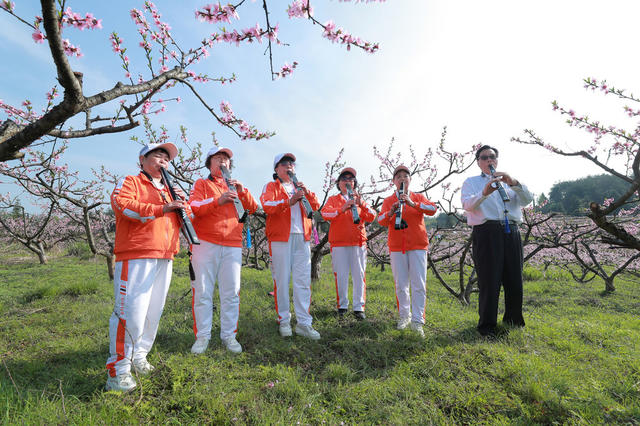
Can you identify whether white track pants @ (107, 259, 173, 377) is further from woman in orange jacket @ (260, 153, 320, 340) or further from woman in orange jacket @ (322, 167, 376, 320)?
woman in orange jacket @ (322, 167, 376, 320)

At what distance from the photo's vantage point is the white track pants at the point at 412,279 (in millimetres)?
3998

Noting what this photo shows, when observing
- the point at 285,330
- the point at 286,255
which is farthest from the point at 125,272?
the point at 285,330

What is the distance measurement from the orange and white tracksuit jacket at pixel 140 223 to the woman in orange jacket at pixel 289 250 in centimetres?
129

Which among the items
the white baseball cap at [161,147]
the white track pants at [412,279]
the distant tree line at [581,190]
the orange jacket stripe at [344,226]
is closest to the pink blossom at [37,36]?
the white baseball cap at [161,147]

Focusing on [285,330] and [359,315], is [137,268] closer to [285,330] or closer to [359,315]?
[285,330]

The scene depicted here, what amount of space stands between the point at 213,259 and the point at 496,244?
3.40 m

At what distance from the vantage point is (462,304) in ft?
20.0

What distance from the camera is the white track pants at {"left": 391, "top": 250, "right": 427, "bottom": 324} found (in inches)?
157

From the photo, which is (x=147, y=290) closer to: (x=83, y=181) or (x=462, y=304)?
(x=462, y=304)

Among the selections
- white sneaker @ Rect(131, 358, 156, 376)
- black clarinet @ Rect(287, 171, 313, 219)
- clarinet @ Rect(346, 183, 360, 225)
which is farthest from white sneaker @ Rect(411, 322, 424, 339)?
white sneaker @ Rect(131, 358, 156, 376)

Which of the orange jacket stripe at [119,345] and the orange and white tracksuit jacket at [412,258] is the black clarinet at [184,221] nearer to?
the orange jacket stripe at [119,345]

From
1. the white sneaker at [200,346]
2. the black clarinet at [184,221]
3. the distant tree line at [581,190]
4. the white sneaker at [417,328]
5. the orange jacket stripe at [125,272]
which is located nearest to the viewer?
the orange jacket stripe at [125,272]

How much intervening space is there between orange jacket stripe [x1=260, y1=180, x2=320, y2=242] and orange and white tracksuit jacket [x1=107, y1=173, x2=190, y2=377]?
1268 millimetres

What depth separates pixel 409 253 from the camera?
4125 mm
